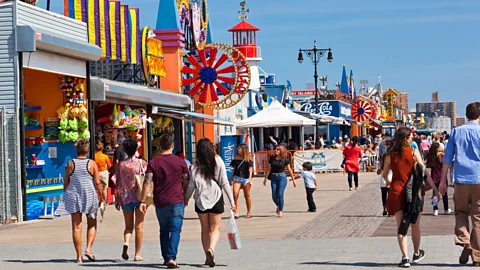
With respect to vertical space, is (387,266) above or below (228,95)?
below

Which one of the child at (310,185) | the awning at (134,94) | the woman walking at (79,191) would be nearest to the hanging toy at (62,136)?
the awning at (134,94)

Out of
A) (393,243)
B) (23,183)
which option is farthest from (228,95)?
(393,243)

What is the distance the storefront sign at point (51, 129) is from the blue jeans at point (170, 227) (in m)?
11.2

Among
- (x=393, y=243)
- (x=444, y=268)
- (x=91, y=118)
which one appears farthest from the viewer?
(x=91, y=118)

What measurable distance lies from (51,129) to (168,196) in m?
11.3

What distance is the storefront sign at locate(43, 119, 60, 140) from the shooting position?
2127cm

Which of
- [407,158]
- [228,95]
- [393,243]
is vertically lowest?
[393,243]

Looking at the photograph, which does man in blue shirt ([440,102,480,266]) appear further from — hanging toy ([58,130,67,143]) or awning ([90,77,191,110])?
awning ([90,77,191,110])

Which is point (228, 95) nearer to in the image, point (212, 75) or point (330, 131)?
point (212, 75)

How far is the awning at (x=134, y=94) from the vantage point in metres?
22.7

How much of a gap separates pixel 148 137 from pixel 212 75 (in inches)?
243

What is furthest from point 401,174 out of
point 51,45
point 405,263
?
point 51,45

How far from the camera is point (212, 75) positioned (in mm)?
34531

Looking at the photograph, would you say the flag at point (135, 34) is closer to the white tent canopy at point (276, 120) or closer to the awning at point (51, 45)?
the awning at point (51, 45)
